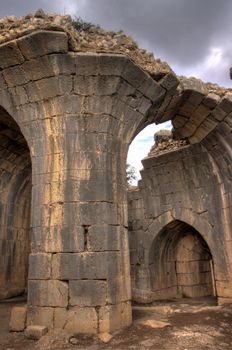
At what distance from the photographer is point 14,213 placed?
1066 cm

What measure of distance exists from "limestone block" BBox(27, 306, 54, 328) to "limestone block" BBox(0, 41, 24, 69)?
14.3ft

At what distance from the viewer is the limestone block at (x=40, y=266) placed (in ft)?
18.5

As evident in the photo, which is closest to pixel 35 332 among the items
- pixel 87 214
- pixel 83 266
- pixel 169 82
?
pixel 83 266

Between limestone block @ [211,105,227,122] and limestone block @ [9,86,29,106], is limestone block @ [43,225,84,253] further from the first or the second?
limestone block @ [211,105,227,122]

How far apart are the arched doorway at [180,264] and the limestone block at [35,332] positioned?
616cm

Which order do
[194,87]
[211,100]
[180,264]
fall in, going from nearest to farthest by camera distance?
[194,87] → [211,100] → [180,264]

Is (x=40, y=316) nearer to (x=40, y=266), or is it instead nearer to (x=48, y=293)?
(x=48, y=293)

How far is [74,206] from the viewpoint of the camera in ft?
19.0

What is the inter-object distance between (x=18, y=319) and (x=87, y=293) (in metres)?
1.32

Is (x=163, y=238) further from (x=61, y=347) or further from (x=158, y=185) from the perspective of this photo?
(x=61, y=347)

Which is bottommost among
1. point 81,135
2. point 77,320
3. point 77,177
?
point 77,320

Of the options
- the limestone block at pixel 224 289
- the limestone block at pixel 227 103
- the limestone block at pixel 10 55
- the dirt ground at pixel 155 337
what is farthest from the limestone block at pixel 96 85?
the limestone block at pixel 224 289

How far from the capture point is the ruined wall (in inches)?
348

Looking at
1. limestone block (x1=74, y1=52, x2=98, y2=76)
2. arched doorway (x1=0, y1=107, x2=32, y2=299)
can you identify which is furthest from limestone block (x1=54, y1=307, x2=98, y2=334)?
arched doorway (x1=0, y1=107, x2=32, y2=299)
